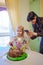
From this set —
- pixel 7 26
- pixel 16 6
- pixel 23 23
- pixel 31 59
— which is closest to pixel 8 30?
pixel 7 26

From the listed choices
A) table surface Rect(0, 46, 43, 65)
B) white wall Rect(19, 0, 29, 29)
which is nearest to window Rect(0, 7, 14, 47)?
white wall Rect(19, 0, 29, 29)

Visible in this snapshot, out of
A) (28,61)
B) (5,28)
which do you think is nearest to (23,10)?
(5,28)

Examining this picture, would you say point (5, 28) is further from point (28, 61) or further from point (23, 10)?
point (28, 61)

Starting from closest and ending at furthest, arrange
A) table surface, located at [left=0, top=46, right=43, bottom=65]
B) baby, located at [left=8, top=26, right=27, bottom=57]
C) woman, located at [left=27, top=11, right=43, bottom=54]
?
table surface, located at [left=0, top=46, right=43, bottom=65] → baby, located at [left=8, top=26, right=27, bottom=57] → woman, located at [left=27, top=11, right=43, bottom=54]

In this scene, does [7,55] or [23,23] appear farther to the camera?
[23,23]

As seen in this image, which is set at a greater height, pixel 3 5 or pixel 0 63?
pixel 3 5

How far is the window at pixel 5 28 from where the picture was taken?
2.60 metres

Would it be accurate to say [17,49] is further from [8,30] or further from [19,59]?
[8,30]

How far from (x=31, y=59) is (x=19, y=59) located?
0.50 ft

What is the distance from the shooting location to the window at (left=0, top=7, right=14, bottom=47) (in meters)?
2.60

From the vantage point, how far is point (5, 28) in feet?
8.88

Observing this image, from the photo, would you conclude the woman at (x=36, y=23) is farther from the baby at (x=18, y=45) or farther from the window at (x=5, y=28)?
the window at (x=5, y=28)

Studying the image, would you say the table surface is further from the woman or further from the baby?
the woman

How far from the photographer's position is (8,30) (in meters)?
2.70
